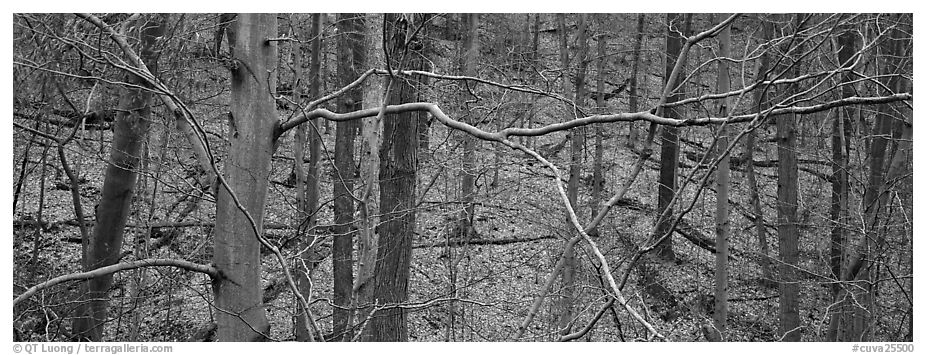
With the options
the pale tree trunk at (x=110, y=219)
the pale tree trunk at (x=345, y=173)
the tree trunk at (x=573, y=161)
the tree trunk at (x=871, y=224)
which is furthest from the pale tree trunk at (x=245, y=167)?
the tree trunk at (x=871, y=224)

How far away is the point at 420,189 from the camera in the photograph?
10914 millimetres

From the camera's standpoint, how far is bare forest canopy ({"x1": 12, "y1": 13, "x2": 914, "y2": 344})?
3717 millimetres

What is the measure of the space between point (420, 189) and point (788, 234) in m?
5.15

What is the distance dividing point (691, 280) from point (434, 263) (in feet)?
14.0

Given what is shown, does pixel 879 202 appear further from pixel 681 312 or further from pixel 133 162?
pixel 133 162

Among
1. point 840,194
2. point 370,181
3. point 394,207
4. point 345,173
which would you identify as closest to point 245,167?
point 370,181

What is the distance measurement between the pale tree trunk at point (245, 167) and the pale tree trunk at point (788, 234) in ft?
24.5

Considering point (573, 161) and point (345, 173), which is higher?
point (573, 161)

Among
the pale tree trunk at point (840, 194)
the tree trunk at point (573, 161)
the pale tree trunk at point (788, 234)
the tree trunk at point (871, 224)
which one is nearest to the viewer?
the tree trunk at point (871, 224)

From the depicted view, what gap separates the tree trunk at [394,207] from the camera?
659 centimetres

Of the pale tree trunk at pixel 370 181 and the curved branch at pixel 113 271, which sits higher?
the pale tree trunk at pixel 370 181

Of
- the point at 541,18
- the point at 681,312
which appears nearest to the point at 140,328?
the point at 681,312

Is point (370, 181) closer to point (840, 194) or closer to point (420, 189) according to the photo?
point (420, 189)

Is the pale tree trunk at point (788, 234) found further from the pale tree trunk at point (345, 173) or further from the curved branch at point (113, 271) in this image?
the curved branch at point (113, 271)
